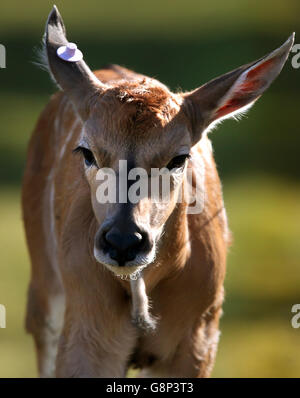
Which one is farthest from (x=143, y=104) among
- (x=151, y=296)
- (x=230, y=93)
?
(x=151, y=296)

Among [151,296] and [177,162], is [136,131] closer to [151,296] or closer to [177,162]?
[177,162]

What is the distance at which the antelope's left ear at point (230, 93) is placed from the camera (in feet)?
20.7

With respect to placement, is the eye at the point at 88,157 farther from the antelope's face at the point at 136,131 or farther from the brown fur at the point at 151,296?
the brown fur at the point at 151,296

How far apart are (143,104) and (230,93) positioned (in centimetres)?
58

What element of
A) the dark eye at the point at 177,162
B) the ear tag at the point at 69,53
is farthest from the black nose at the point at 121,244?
the ear tag at the point at 69,53

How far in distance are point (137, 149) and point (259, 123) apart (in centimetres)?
1279

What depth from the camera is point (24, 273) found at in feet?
41.6

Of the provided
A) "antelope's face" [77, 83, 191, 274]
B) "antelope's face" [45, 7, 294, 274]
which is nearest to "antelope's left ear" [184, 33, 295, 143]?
"antelope's face" [45, 7, 294, 274]

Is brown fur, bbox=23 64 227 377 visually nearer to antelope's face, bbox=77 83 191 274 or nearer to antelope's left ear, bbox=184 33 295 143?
antelope's face, bbox=77 83 191 274

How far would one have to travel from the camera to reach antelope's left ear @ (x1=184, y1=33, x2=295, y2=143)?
630 centimetres

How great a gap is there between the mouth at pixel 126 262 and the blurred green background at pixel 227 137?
14.7 feet

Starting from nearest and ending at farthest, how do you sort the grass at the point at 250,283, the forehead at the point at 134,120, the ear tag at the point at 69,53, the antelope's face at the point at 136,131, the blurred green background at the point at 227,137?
the antelope's face at the point at 136,131, the forehead at the point at 134,120, the ear tag at the point at 69,53, the grass at the point at 250,283, the blurred green background at the point at 227,137

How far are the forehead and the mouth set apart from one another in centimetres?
67

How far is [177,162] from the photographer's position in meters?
6.14
